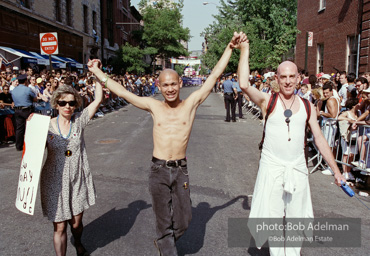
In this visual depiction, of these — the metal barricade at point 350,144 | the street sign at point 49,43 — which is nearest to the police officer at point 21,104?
the street sign at point 49,43

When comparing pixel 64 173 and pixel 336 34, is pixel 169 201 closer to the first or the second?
pixel 64 173

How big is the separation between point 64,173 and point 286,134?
2.07m

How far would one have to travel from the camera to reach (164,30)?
4966 cm

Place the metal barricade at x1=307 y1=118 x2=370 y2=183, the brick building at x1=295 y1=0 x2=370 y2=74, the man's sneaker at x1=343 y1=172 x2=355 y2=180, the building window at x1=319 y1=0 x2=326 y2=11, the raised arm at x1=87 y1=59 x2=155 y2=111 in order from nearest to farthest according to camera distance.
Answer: the raised arm at x1=87 y1=59 x2=155 y2=111 < the metal barricade at x1=307 y1=118 x2=370 y2=183 < the man's sneaker at x1=343 y1=172 x2=355 y2=180 < the brick building at x1=295 y1=0 x2=370 y2=74 < the building window at x1=319 y1=0 x2=326 y2=11

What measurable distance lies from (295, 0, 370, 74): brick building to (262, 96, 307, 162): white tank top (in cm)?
1338

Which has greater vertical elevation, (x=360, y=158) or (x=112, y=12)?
(x=112, y=12)

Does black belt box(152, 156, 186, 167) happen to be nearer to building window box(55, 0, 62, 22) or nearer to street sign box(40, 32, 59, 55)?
street sign box(40, 32, 59, 55)

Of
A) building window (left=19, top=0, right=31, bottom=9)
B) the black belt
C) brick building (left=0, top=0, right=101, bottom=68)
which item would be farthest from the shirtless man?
building window (left=19, top=0, right=31, bottom=9)

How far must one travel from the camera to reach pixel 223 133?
458 inches

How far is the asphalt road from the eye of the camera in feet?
12.6

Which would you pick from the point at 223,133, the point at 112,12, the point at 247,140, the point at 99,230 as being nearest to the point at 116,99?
the point at 223,133

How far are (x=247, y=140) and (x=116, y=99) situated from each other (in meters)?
12.6

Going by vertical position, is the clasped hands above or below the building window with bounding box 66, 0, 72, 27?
below

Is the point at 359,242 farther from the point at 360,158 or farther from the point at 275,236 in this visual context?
the point at 360,158
